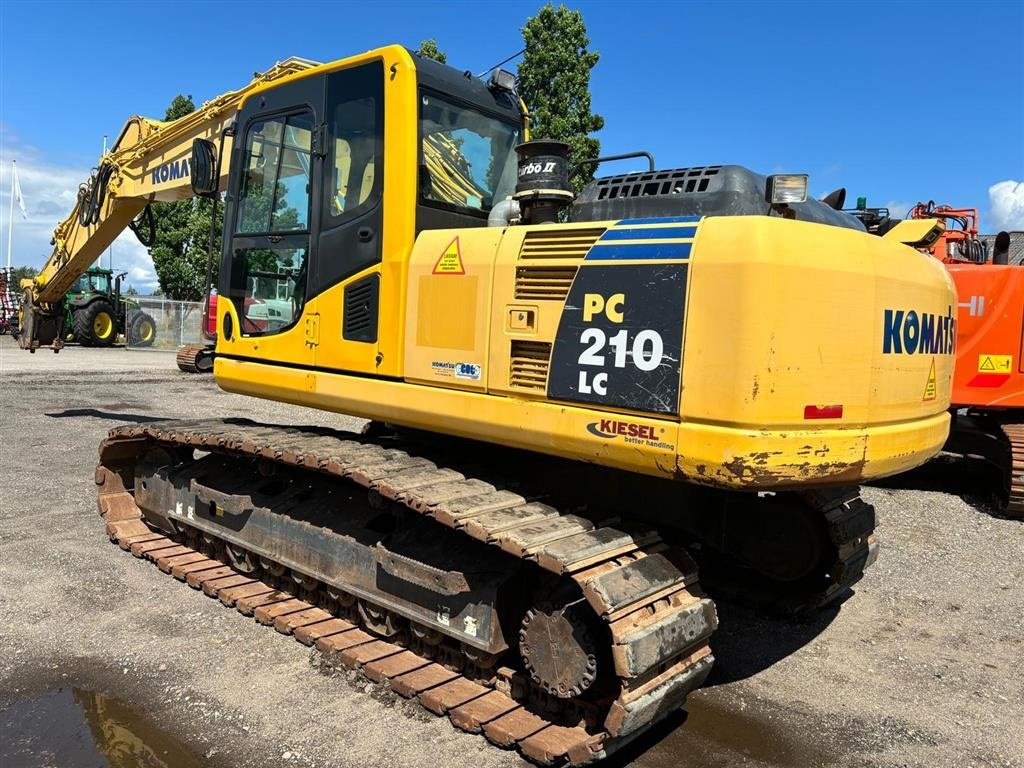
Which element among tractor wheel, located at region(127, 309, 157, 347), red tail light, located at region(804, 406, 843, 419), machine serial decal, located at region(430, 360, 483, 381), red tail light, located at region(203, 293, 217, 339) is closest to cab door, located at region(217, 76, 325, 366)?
red tail light, located at region(203, 293, 217, 339)

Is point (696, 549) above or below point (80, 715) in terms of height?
above

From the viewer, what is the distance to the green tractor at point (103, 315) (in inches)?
966

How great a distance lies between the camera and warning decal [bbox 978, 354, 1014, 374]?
809 centimetres

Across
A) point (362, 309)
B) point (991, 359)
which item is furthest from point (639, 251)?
point (991, 359)

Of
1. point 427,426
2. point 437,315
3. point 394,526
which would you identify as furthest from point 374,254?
point 394,526

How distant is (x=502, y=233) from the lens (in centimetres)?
380

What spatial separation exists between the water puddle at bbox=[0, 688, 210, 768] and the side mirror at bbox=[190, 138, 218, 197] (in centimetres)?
327

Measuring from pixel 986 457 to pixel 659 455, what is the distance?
6687 mm

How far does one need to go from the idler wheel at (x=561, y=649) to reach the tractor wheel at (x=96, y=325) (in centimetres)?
2510

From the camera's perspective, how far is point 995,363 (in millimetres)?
8141

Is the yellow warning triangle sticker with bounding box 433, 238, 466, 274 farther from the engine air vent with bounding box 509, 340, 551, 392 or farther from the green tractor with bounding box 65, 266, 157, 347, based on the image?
the green tractor with bounding box 65, 266, 157, 347

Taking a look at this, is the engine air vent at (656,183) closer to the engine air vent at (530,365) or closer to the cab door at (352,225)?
the engine air vent at (530,365)

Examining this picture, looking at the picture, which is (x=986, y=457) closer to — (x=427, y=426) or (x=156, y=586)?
(x=427, y=426)

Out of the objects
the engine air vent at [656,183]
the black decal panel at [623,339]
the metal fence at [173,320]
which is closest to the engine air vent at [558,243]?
the black decal panel at [623,339]
